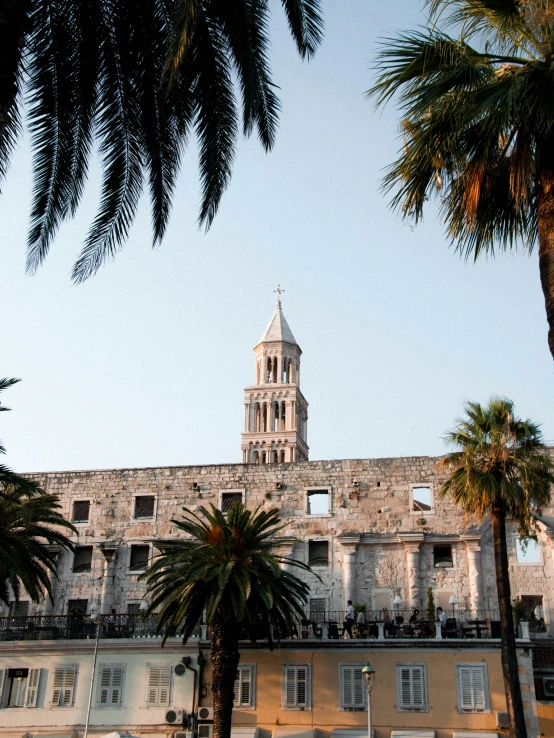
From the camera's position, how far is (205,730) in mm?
31672

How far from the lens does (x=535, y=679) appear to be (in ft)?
107

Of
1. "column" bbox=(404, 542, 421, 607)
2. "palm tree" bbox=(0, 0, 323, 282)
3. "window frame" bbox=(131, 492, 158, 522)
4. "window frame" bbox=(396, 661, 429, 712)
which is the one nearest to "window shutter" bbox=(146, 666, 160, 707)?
"window frame" bbox=(396, 661, 429, 712)

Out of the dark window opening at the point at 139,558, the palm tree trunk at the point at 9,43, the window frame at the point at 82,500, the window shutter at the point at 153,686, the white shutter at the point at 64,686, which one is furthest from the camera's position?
the window frame at the point at 82,500

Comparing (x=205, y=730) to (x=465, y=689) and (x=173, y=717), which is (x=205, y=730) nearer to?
(x=173, y=717)

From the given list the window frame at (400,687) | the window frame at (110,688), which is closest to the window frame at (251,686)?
the window frame at (110,688)

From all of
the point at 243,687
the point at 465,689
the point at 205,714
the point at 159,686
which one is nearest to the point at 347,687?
the point at 243,687

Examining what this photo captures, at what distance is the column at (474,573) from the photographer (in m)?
38.1

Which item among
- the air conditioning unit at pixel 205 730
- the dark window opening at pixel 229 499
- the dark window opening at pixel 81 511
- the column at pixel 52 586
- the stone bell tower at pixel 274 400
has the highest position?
the stone bell tower at pixel 274 400

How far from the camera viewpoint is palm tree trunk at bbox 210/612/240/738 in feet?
94.8

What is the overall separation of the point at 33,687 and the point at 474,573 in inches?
724

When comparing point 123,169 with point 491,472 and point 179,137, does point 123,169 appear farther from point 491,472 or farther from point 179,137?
point 491,472

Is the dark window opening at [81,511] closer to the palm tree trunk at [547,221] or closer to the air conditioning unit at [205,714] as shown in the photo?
the air conditioning unit at [205,714]

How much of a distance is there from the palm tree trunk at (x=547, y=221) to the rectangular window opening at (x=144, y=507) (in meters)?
33.3

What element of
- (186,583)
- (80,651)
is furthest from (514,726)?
(80,651)
